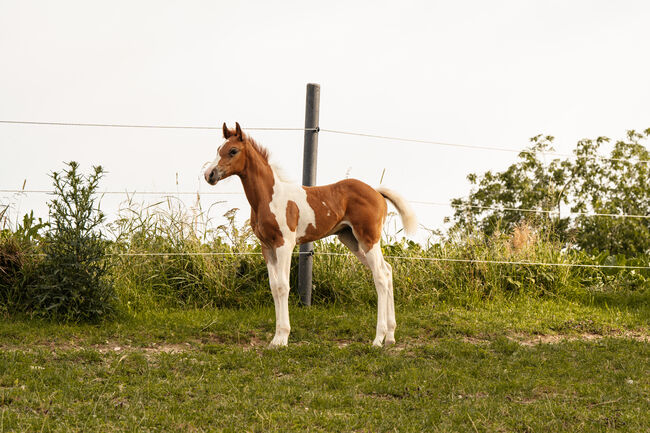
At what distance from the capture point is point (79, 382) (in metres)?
4.93

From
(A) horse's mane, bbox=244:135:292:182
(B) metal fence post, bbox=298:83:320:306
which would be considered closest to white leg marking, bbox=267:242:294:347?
(A) horse's mane, bbox=244:135:292:182

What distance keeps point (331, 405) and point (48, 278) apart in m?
3.50

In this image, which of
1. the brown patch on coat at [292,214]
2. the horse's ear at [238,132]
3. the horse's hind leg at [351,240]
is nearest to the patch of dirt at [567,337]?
the horse's hind leg at [351,240]

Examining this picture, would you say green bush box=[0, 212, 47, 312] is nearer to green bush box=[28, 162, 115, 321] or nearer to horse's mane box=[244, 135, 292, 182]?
green bush box=[28, 162, 115, 321]

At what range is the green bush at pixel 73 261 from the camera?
21.8 feet

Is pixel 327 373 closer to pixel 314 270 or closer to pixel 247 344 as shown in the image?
pixel 247 344

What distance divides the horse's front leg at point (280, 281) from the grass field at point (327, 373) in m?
0.25

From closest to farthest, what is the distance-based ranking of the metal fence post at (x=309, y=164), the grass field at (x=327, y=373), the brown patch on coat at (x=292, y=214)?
the grass field at (x=327, y=373), the brown patch on coat at (x=292, y=214), the metal fence post at (x=309, y=164)

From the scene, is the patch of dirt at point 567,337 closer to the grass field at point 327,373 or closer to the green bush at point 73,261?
the grass field at point 327,373

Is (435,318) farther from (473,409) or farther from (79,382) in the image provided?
(79,382)

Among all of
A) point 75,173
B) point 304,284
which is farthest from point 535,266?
point 75,173

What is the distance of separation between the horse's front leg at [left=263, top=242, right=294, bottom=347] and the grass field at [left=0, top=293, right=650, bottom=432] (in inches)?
9.8

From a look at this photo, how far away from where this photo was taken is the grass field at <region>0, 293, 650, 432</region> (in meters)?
4.31

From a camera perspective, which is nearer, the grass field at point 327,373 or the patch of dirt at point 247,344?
the grass field at point 327,373
